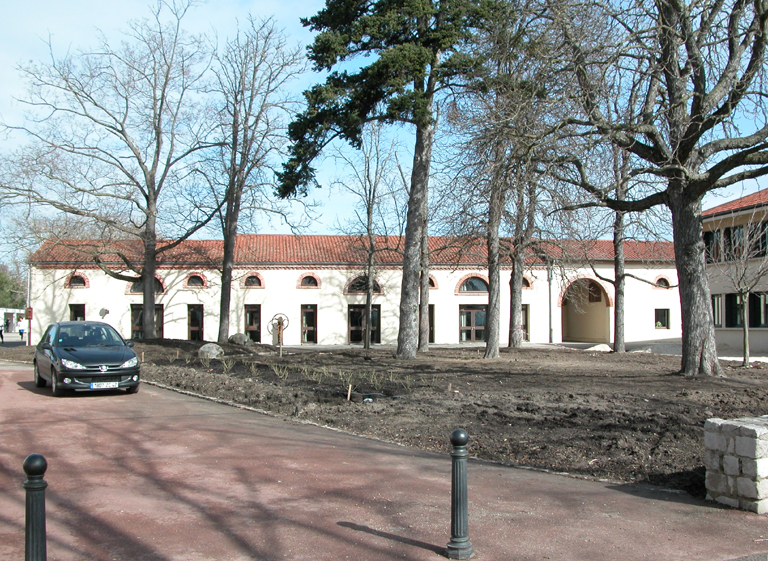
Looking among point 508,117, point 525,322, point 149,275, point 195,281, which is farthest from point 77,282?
point 508,117

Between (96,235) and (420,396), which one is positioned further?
(96,235)

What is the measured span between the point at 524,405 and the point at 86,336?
9026 millimetres

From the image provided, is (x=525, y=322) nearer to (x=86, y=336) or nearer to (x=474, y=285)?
(x=474, y=285)

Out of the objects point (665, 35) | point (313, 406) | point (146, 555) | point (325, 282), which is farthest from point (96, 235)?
point (146, 555)

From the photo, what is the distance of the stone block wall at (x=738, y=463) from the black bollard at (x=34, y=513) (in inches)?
210

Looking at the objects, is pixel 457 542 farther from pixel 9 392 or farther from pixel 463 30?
pixel 463 30

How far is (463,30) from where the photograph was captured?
17906mm

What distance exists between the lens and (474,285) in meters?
39.8

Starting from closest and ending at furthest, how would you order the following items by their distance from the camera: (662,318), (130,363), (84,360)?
(84,360) < (130,363) < (662,318)

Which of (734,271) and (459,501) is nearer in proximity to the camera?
(459,501)

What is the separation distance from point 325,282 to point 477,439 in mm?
30741

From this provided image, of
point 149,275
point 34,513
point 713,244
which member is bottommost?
point 34,513

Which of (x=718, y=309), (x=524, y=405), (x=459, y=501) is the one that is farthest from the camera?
(x=718, y=309)

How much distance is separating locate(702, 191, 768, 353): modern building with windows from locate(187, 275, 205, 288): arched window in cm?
2728
